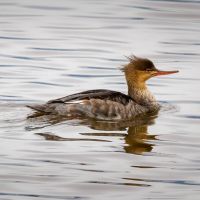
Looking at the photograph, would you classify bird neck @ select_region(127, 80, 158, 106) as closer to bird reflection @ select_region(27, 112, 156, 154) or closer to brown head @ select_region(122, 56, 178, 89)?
brown head @ select_region(122, 56, 178, 89)

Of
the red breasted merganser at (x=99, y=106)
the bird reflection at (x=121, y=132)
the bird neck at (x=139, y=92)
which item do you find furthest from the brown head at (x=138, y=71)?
the bird reflection at (x=121, y=132)

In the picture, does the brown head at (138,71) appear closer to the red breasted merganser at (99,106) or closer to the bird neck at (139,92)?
the bird neck at (139,92)

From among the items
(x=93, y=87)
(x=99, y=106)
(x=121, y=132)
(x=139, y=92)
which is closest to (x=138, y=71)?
(x=139, y=92)

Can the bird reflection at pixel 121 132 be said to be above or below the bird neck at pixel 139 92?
below

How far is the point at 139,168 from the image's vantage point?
9.98 meters

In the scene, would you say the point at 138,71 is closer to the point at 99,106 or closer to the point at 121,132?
the point at 99,106

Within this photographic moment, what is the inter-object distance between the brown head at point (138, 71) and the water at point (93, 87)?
468 mm

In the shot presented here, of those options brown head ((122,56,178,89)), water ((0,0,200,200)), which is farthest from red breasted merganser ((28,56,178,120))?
brown head ((122,56,178,89))

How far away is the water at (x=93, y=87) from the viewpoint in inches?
370

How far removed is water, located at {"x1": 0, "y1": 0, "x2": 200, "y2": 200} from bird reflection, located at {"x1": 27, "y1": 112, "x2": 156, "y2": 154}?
1 centimetres

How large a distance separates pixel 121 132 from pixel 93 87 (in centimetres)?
304

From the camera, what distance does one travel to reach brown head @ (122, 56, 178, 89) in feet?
44.8

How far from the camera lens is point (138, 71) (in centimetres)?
1366

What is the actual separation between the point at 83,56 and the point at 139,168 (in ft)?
24.8
